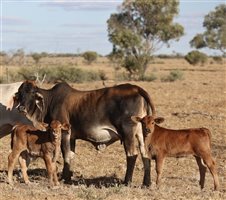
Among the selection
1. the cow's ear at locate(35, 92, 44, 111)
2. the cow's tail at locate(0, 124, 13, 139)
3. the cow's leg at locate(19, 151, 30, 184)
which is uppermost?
the cow's ear at locate(35, 92, 44, 111)

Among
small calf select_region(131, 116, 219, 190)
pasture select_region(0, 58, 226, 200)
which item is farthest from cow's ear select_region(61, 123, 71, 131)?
small calf select_region(131, 116, 219, 190)

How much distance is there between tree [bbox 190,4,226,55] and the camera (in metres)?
62.8

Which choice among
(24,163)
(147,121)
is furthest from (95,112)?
(24,163)

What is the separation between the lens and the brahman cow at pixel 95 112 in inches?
404

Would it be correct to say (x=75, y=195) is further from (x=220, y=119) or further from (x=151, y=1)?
(x=151, y=1)

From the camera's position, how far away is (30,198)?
27.5 ft

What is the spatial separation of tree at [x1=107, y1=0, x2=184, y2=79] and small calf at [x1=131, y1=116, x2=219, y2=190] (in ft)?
103

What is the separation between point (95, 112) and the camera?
10.5 metres

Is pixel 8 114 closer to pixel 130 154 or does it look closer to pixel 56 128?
pixel 56 128

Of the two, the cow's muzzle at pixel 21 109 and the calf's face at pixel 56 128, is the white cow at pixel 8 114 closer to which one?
the cow's muzzle at pixel 21 109

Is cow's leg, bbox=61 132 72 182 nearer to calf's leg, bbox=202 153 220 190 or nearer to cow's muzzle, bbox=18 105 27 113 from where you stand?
cow's muzzle, bbox=18 105 27 113

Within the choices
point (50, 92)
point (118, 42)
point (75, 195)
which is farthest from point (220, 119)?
point (118, 42)

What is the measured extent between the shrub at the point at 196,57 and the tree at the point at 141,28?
2869cm

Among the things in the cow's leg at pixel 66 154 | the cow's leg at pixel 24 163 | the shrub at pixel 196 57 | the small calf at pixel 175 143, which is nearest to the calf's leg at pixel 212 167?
the small calf at pixel 175 143
